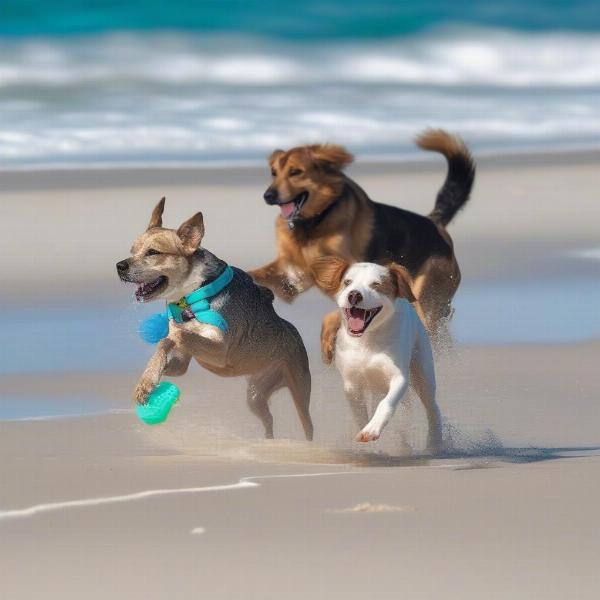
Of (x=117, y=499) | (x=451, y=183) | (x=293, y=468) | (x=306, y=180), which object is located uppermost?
(x=306, y=180)

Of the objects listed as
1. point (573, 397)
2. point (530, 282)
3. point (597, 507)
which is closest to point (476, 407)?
point (573, 397)

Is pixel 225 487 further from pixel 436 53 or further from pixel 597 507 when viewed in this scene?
pixel 436 53

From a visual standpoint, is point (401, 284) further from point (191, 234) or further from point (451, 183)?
point (451, 183)

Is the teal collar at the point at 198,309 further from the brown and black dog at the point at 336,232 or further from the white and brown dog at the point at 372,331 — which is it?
the brown and black dog at the point at 336,232

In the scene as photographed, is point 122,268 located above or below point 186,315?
above

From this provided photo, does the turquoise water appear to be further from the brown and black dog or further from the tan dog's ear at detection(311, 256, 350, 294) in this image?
the tan dog's ear at detection(311, 256, 350, 294)

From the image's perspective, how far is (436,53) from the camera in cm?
2508

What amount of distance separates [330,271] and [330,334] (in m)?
0.25

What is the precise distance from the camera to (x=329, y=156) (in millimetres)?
8508

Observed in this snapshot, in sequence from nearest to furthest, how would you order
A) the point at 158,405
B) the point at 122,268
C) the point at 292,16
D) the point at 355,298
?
1. the point at 355,298
2. the point at 158,405
3. the point at 122,268
4. the point at 292,16

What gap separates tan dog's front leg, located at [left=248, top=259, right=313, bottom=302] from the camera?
834cm

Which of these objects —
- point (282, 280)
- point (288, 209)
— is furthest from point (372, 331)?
point (288, 209)

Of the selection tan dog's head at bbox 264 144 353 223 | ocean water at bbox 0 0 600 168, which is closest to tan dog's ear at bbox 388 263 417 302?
tan dog's head at bbox 264 144 353 223

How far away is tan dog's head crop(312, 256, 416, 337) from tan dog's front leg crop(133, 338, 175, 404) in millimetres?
633
